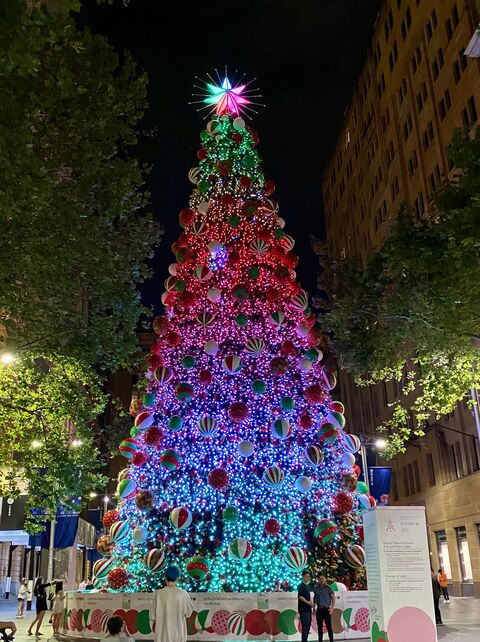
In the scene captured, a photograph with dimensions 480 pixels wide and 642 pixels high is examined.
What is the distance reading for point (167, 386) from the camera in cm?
1518

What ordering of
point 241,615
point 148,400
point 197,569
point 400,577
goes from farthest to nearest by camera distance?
point 148,400, point 197,569, point 241,615, point 400,577

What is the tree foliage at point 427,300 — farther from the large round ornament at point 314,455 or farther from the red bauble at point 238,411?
the red bauble at point 238,411

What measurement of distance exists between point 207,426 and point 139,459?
6.65 feet

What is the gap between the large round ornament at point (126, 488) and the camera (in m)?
14.0

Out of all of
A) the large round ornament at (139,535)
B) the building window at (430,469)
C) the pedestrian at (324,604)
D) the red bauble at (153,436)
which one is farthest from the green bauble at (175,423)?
the building window at (430,469)

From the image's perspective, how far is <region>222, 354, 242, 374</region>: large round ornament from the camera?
46.4 ft

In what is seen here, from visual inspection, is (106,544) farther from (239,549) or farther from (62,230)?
(62,230)

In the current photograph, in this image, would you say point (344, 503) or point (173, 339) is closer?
point (344, 503)

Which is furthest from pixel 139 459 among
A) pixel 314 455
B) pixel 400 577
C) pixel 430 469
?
pixel 430 469

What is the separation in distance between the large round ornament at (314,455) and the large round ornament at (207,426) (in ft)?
7.12

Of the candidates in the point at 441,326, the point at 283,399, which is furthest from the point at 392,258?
the point at 283,399

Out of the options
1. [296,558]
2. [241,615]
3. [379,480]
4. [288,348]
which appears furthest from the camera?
[379,480]

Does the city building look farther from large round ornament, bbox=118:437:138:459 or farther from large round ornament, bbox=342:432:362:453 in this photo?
large round ornament, bbox=118:437:138:459

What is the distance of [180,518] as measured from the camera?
12.9 m
